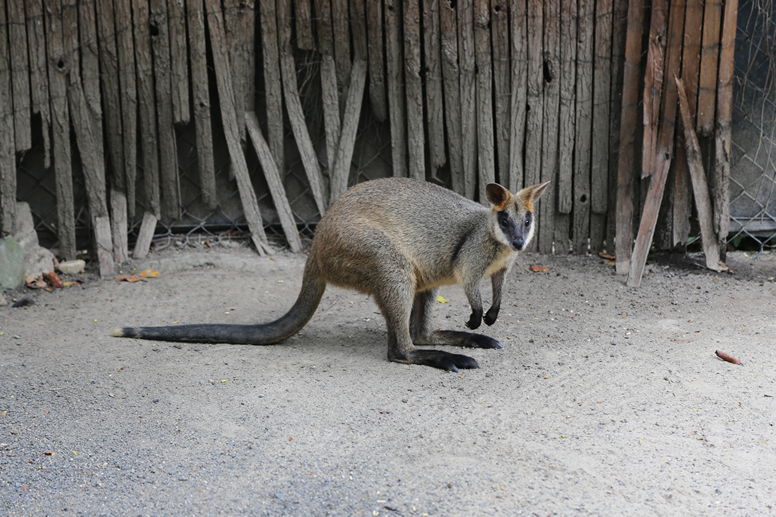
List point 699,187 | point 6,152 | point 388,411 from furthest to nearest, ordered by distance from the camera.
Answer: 1. point 6,152
2. point 699,187
3. point 388,411

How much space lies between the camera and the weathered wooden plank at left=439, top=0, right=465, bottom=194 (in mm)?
6652

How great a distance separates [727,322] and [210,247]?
4138 mm

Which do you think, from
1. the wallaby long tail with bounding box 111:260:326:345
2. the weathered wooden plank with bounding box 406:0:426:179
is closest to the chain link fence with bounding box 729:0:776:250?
the weathered wooden plank with bounding box 406:0:426:179

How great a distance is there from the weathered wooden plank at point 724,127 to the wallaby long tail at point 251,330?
3280 mm

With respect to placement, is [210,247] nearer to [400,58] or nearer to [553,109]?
[400,58]

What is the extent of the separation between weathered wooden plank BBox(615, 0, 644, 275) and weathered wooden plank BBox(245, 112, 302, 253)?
8.74 ft

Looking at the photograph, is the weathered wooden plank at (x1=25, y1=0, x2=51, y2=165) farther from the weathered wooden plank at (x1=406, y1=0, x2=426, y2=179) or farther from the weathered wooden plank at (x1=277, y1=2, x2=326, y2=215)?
the weathered wooden plank at (x1=406, y1=0, x2=426, y2=179)

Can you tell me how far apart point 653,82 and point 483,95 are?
1.32m

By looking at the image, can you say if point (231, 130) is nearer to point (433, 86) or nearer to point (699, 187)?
point (433, 86)

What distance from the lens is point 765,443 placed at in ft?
12.5

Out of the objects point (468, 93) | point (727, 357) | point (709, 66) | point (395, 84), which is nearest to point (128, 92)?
point (395, 84)

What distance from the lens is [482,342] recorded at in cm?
521

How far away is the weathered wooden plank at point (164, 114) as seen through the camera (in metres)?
6.62

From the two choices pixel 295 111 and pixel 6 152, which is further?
pixel 295 111
